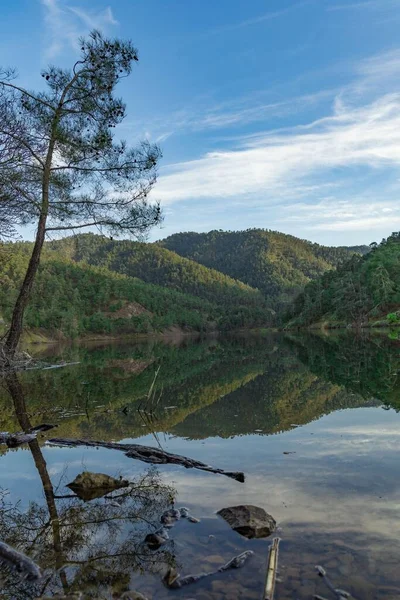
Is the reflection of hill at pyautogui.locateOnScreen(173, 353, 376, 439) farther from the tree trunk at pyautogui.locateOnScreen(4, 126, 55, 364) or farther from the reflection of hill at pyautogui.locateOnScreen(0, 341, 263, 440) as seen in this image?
the tree trunk at pyautogui.locateOnScreen(4, 126, 55, 364)

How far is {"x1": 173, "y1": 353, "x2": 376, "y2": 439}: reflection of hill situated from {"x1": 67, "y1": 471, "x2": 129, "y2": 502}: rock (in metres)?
3.09

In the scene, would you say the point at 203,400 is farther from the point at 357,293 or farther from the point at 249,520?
the point at 357,293

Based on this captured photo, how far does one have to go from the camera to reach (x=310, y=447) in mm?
7879

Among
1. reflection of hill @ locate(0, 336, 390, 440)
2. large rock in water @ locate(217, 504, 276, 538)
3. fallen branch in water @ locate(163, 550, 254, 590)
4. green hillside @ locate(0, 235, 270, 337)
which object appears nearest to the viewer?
fallen branch in water @ locate(163, 550, 254, 590)

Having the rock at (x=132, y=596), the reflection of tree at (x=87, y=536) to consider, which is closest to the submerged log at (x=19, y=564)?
the reflection of tree at (x=87, y=536)

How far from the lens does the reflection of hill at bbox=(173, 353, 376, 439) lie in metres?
9.65

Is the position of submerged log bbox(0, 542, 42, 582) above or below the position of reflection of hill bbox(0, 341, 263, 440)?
above

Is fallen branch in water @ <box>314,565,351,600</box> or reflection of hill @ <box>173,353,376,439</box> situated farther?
reflection of hill @ <box>173,353,376,439</box>

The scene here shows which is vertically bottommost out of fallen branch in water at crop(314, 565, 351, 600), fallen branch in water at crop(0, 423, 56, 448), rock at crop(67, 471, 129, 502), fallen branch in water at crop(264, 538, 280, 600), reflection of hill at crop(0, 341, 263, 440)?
reflection of hill at crop(0, 341, 263, 440)

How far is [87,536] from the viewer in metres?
4.55

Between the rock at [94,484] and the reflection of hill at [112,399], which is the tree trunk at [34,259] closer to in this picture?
the reflection of hill at [112,399]

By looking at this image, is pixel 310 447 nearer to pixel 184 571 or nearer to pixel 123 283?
pixel 184 571

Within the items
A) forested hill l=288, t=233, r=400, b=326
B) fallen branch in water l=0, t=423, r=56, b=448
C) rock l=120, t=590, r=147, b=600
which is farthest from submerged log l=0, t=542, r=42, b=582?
forested hill l=288, t=233, r=400, b=326

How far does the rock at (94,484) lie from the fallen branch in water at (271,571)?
8.55 ft
